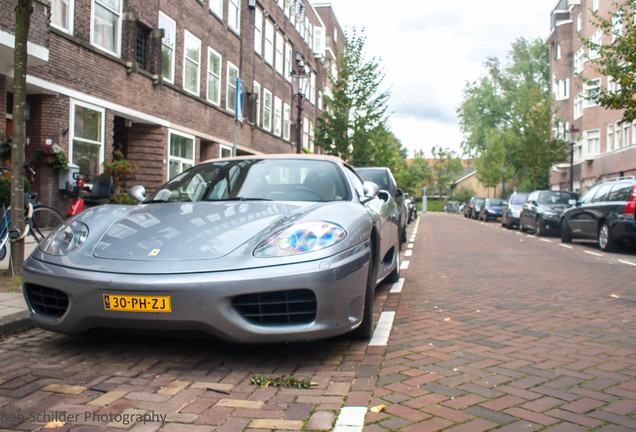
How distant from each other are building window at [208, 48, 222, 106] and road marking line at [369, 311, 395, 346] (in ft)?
59.1

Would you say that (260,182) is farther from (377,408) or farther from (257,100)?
(257,100)

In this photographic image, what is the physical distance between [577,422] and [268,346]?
2.01 m

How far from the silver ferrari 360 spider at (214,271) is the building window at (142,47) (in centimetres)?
1364

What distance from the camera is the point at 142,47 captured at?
16.8m

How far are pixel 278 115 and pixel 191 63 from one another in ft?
40.4

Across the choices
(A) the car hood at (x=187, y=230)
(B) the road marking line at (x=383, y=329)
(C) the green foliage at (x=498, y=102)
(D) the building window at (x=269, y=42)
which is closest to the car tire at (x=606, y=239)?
(B) the road marking line at (x=383, y=329)

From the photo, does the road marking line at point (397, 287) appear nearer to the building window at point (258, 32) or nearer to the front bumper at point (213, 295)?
the front bumper at point (213, 295)

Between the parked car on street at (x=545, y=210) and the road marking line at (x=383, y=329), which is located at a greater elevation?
the parked car on street at (x=545, y=210)

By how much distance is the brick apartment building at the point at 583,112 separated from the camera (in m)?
31.3

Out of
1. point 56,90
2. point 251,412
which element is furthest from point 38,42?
point 251,412

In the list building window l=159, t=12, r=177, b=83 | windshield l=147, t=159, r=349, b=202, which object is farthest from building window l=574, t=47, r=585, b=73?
windshield l=147, t=159, r=349, b=202

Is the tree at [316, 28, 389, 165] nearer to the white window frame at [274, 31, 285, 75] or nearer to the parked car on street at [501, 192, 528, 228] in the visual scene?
the white window frame at [274, 31, 285, 75]

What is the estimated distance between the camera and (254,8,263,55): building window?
89.2 ft

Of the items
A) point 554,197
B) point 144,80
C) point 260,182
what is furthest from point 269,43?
point 260,182
